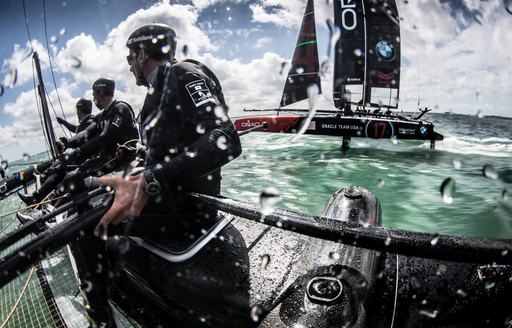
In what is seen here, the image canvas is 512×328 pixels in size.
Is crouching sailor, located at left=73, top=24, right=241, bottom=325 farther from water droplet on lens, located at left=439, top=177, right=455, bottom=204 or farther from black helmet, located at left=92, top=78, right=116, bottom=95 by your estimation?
black helmet, located at left=92, top=78, right=116, bottom=95

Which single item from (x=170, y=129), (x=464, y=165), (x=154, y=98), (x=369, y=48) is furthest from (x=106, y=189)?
(x=369, y=48)

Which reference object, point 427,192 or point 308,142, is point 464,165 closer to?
point 427,192

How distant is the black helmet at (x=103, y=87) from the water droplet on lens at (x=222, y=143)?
15.3 ft

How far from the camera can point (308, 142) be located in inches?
779

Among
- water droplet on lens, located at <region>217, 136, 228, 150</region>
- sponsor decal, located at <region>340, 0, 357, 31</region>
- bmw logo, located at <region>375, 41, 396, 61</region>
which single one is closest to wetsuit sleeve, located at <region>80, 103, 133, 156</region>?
water droplet on lens, located at <region>217, 136, 228, 150</region>

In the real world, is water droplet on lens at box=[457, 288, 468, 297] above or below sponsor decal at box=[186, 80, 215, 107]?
below

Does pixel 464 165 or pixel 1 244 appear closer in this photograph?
pixel 1 244

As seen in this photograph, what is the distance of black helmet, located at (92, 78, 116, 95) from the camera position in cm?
543

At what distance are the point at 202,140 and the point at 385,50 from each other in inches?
920

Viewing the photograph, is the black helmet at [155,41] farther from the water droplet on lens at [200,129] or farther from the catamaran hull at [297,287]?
the catamaran hull at [297,287]

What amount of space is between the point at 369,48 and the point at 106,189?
2302 cm

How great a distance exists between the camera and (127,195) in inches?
67.9

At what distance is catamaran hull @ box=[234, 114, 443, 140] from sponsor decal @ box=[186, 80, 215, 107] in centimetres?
1418

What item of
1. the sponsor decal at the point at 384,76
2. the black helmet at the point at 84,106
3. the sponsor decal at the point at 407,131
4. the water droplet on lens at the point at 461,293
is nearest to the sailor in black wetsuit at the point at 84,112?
the black helmet at the point at 84,106
